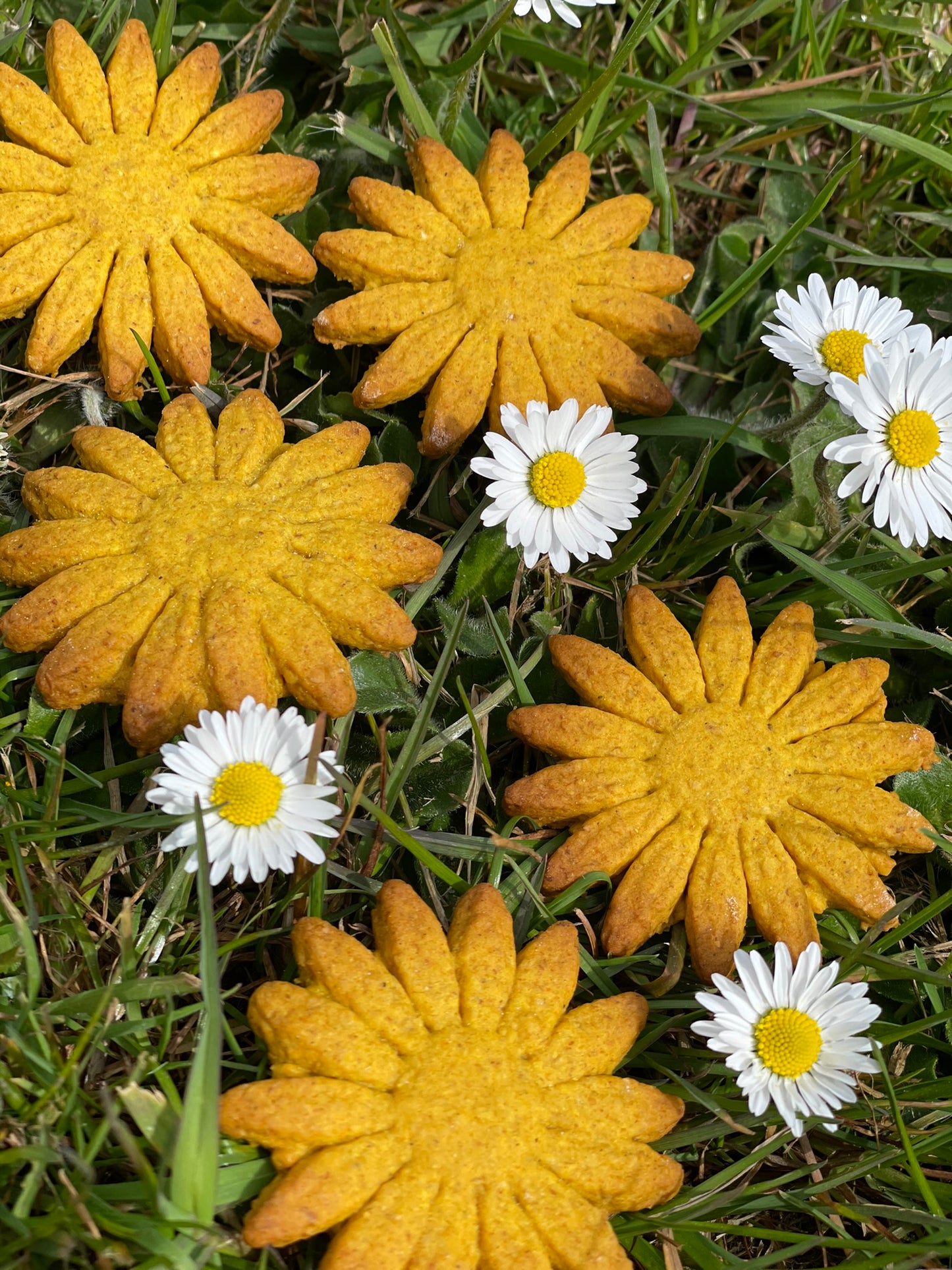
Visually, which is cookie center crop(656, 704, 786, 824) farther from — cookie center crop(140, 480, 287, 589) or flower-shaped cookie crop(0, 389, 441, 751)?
cookie center crop(140, 480, 287, 589)

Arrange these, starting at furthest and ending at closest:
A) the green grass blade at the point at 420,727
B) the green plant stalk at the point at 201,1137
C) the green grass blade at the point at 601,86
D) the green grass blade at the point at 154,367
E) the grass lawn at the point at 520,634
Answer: the green grass blade at the point at 601,86, the green grass blade at the point at 154,367, the green grass blade at the point at 420,727, the grass lawn at the point at 520,634, the green plant stalk at the point at 201,1137

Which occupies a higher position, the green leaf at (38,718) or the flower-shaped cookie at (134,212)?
the flower-shaped cookie at (134,212)

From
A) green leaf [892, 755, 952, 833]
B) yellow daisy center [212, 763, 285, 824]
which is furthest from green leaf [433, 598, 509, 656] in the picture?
green leaf [892, 755, 952, 833]

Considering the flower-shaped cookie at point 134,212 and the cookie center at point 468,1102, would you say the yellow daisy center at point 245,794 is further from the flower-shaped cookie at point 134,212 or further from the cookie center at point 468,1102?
the flower-shaped cookie at point 134,212

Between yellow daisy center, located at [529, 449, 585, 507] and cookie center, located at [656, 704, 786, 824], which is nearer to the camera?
cookie center, located at [656, 704, 786, 824]

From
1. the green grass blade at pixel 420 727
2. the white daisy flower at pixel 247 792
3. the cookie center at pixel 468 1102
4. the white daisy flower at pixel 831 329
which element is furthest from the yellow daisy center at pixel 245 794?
the white daisy flower at pixel 831 329

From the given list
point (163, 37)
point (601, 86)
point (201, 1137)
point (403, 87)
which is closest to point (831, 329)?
point (601, 86)
